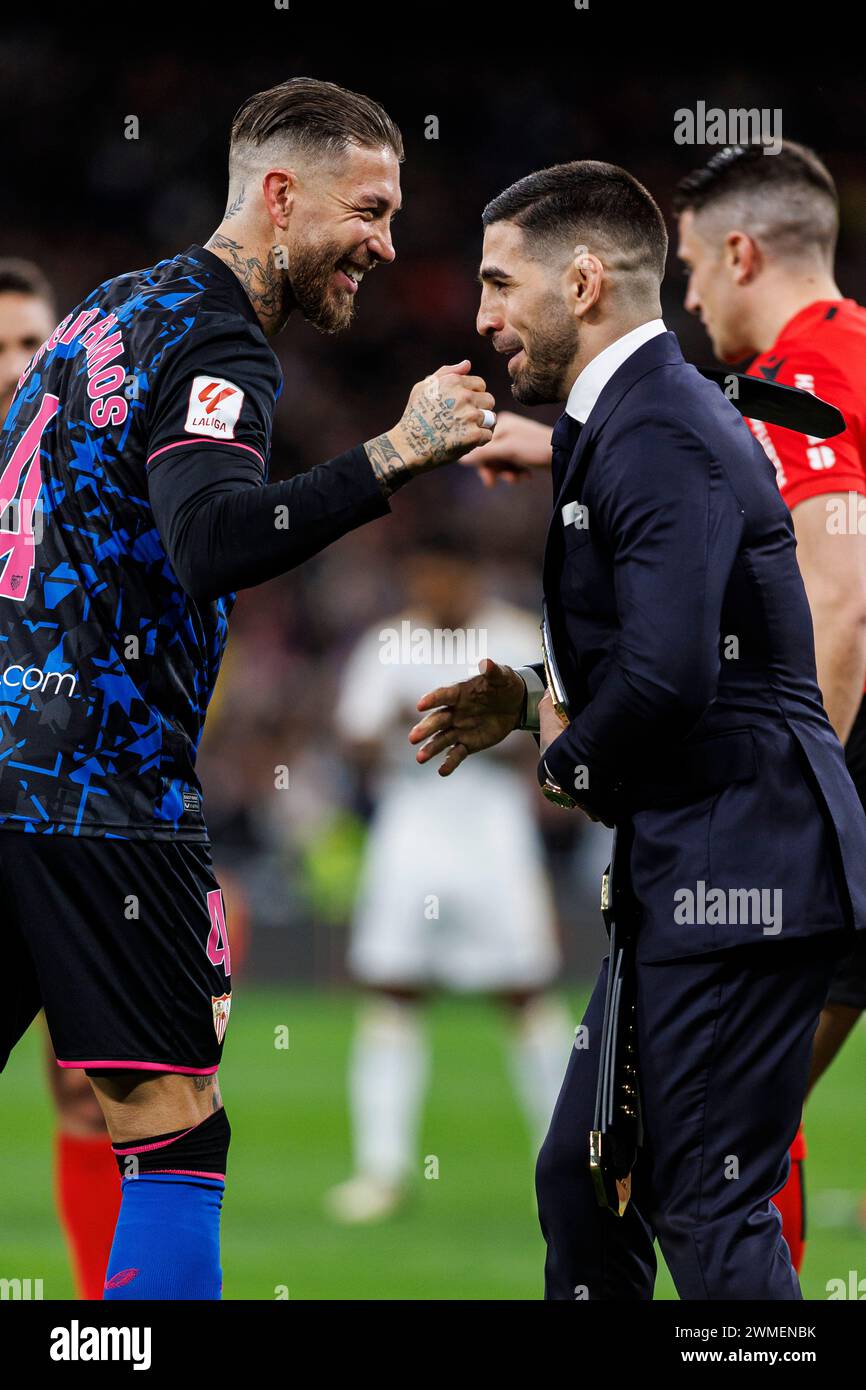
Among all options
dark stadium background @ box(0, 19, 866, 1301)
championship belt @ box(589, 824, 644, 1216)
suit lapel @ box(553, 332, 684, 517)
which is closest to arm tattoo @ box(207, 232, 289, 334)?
suit lapel @ box(553, 332, 684, 517)

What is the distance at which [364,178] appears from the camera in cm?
302

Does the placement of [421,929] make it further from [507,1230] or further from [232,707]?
[232,707]

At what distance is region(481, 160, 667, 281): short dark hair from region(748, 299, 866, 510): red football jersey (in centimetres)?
71

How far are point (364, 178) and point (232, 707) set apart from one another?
11555mm

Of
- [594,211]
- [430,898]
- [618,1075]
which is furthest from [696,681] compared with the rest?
[430,898]

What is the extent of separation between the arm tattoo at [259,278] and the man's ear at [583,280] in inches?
22.8

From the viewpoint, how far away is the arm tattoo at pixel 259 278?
118 inches

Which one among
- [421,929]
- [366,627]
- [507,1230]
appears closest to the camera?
[507,1230]

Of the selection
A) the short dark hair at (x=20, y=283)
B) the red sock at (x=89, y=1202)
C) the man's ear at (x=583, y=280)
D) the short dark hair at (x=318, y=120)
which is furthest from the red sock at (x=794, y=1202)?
the short dark hair at (x=20, y=283)

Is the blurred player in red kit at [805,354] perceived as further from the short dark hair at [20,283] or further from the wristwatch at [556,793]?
the short dark hair at [20,283]

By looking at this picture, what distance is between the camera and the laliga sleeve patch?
2570 millimetres

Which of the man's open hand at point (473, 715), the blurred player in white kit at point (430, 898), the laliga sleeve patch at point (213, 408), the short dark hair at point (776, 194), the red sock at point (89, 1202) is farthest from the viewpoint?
the blurred player in white kit at point (430, 898)

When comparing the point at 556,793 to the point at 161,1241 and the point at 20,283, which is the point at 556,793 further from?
the point at 20,283
